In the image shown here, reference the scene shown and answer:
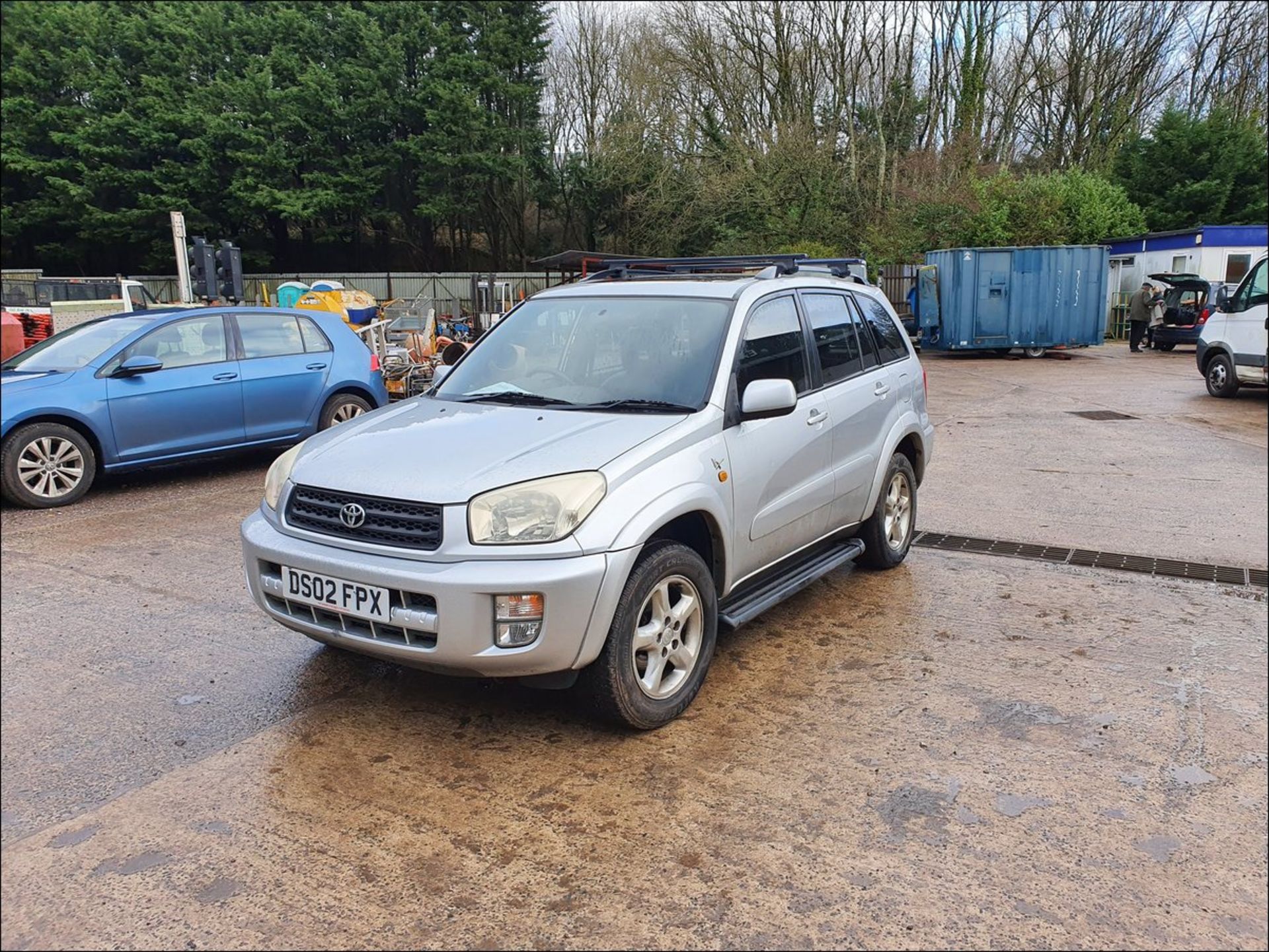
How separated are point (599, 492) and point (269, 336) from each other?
6328 mm

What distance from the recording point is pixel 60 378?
5.35m

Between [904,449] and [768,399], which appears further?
[904,449]

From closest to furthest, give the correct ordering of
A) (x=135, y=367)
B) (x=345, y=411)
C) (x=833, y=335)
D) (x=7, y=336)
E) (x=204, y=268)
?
(x=7, y=336)
(x=833, y=335)
(x=135, y=367)
(x=345, y=411)
(x=204, y=268)

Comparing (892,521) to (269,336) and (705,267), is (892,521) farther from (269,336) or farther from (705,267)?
(269,336)

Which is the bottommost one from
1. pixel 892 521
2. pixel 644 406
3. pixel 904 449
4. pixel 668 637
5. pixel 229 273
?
pixel 892 521

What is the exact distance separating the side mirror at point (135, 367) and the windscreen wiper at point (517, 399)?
2.63 metres

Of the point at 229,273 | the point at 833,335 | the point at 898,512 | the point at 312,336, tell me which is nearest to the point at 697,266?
the point at 833,335

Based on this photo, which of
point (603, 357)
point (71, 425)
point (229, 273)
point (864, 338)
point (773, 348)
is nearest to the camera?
point (603, 357)

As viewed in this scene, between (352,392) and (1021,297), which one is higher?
(1021,297)

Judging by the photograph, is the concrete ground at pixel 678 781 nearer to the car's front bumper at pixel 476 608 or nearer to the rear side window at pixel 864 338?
the car's front bumper at pixel 476 608

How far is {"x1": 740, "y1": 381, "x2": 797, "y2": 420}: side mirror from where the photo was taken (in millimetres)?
3934

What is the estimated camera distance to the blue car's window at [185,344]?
290 inches

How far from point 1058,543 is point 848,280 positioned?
7.85ft

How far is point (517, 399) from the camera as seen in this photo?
13.9 ft
